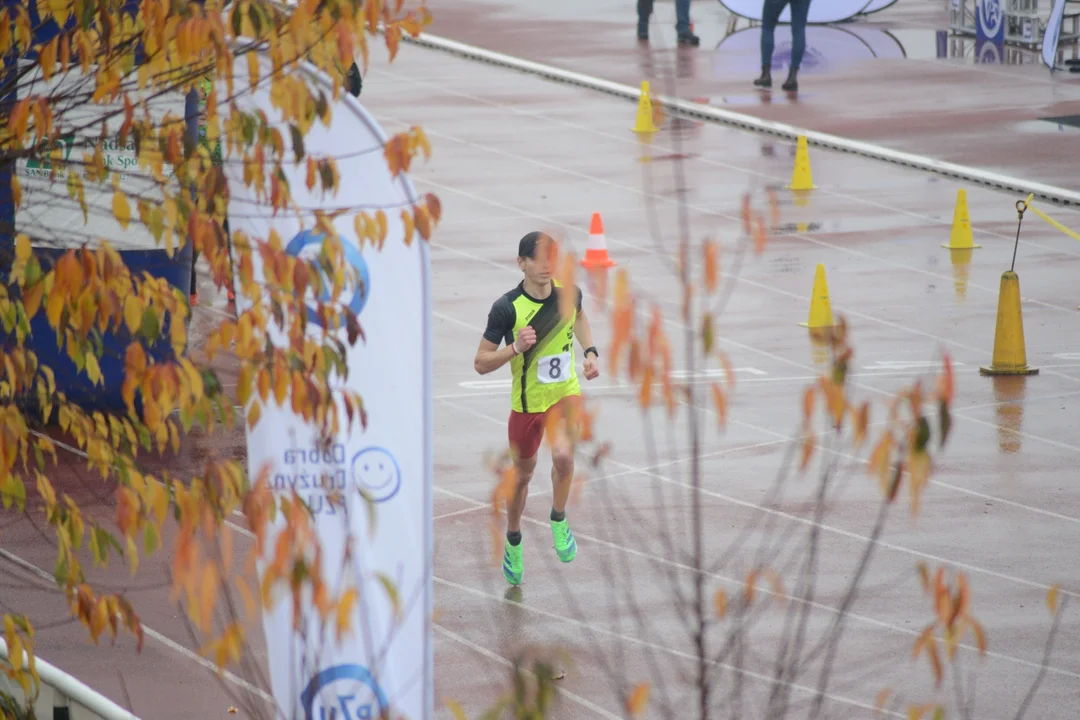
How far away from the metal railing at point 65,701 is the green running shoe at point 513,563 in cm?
311

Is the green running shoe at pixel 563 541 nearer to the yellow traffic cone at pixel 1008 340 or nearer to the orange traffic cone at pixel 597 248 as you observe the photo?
the yellow traffic cone at pixel 1008 340

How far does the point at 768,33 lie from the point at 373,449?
20.3 metres

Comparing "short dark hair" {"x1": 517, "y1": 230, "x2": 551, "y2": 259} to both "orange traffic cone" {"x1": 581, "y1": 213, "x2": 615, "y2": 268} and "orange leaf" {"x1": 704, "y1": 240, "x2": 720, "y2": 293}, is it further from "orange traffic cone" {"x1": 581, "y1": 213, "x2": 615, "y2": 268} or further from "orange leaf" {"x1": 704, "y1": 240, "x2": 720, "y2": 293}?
"orange traffic cone" {"x1": 581, "y1": 213, "x2": 615, "y2": 268}

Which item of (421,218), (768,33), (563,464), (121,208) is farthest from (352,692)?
(768,33)

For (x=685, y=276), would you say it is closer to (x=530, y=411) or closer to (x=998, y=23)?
(x=530, y=411)

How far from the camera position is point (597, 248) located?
1706 centimetres

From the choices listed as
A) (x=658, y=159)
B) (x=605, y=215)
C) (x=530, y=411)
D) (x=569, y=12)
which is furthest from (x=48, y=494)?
(x=569, y=12)

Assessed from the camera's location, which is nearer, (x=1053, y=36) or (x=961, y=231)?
(x=961, y=231)

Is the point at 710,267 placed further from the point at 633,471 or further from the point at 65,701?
the point at 633,471

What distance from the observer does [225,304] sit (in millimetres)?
15898

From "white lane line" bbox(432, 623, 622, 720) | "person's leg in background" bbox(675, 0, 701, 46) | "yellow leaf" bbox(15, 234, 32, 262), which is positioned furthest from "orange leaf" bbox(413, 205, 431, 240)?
"person's leg in background" bbox(675, 0, 701, 46)

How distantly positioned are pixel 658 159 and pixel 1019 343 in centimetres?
913

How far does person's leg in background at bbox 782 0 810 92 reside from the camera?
25.7 meters

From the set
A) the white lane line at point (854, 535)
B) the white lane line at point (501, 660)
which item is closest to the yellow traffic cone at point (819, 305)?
the white lane line at point (854, 535)
